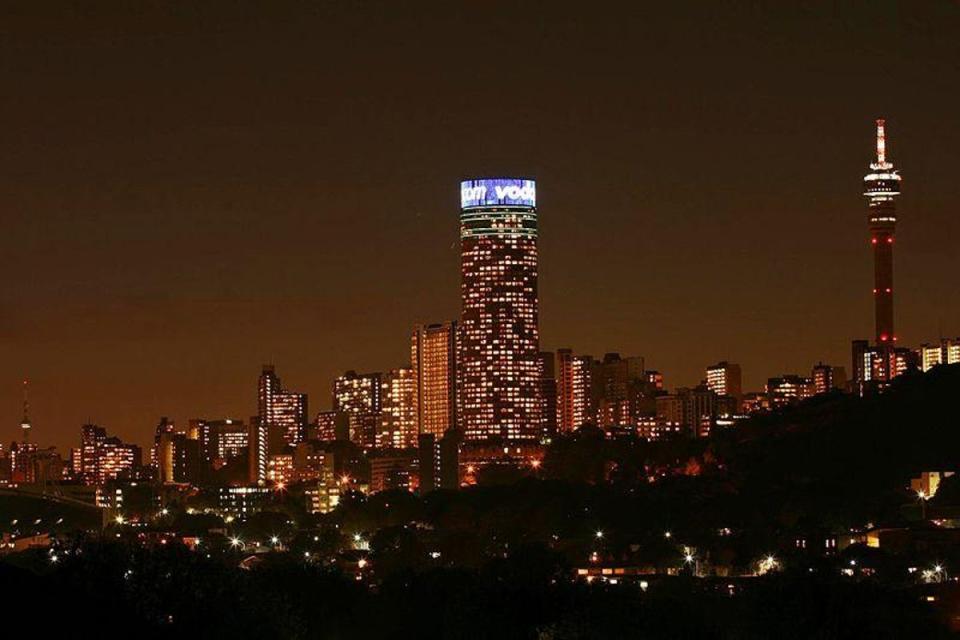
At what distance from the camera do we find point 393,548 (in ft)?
485

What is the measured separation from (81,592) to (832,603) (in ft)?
80.9

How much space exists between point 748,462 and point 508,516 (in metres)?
21.9

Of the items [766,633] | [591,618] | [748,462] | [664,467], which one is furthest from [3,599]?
[664,467]

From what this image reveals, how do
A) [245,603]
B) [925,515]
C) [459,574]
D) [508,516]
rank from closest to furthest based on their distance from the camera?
[245,603], [459,574], [925,515], [508,516]

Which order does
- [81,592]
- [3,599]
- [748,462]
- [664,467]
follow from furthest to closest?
[664,467] < [748,462] < [81,592] < [3,599]

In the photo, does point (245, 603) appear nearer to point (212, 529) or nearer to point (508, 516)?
point (508, 516)

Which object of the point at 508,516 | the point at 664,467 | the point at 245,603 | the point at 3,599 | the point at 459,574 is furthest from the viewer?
the point at 664,467

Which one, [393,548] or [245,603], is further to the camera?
[393,548]

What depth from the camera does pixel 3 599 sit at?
5838 cm

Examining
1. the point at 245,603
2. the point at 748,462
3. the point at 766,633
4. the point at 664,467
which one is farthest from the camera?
the point at 664,467

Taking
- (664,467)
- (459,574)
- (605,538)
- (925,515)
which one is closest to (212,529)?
(664,467)

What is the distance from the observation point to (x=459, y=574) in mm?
94375

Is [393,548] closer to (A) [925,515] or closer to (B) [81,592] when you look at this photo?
(A) [925,515]

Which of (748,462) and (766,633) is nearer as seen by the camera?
(766,633)
